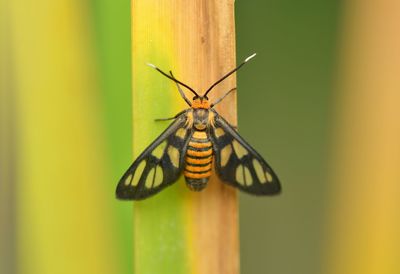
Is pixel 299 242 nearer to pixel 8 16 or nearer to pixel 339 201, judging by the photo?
pixel 339 201

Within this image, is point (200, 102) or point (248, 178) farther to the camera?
point (248, 178)

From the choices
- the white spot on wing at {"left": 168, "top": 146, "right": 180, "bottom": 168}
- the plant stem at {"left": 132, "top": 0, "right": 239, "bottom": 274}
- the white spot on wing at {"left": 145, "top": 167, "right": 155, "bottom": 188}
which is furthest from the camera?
the white spot on wing at {"left": 168, "top": 146, "right": 180, "bottom": 168}

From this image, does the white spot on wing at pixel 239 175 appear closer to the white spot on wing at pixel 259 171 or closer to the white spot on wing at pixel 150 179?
the white spot on wing at pixel 259 171

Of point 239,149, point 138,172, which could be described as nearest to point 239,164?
point 239,149

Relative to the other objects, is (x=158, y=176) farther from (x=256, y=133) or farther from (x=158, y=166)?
(x=256, y=133)

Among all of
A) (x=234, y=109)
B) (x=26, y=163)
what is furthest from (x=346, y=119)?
(x=26, y=163)

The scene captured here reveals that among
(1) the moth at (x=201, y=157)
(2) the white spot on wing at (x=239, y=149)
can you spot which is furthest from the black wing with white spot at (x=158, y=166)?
(2) the white spot on wing at (x=239, y=149)

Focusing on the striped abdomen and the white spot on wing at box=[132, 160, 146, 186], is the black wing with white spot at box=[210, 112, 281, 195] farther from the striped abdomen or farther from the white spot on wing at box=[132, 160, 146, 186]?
the white spot on wing at box=[132, 160, 146, 186]

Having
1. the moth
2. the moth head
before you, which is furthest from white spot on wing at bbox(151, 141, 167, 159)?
the moth head
